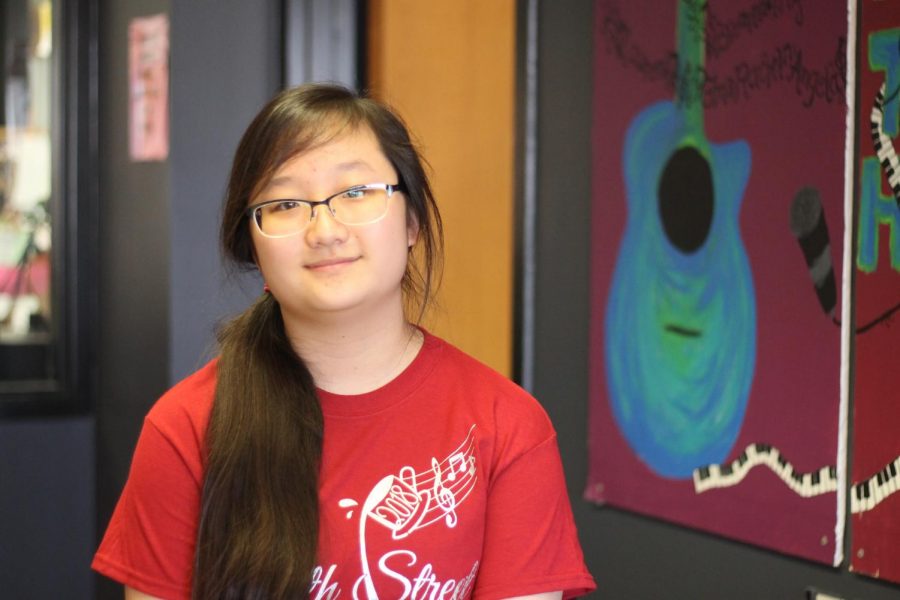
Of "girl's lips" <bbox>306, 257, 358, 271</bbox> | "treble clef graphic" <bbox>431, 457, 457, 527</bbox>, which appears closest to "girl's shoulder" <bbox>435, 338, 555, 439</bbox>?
"treble clef graphic" <bbox>431, 457, 457, 527</bbox>

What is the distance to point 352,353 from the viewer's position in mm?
1528

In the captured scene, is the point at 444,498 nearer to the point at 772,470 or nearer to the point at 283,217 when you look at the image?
the point at 283,217

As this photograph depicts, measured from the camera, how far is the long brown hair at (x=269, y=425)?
142 cm

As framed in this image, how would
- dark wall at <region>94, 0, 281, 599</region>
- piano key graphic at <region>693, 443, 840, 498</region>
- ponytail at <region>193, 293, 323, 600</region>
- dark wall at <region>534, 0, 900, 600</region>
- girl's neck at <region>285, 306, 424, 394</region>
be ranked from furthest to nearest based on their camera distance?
1. dark wall at <region>94, 0, 281, 599</region>
2. dark wall at <region>534, 0, 900, 600</region>
3. piano key graphic at <region>693, 443, 840, 498</region>
4. girl's neck at <region>285, 306, 424, 394</region>
5. ponytail at <region>193, 293, 323, 600</region>

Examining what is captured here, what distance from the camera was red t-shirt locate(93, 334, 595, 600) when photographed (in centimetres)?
143

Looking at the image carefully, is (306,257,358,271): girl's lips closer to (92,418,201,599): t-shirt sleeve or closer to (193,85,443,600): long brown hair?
(193,85,443,600): long brown hair

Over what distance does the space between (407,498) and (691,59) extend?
1.23m

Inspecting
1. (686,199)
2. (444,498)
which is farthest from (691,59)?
(444,498)

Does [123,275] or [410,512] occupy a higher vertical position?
[123,275]

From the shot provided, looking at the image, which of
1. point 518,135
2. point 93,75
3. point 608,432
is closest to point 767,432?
point 608,432

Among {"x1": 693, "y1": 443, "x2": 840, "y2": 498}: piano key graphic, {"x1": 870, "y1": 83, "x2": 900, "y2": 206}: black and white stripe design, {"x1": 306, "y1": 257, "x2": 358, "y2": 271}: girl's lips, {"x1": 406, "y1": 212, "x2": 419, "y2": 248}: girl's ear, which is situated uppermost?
{"x1": 870, "y1": 83, "x2": 900, "y2": 206}: black and white stripe design

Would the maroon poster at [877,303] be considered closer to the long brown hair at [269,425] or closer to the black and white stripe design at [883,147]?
the black and white stripe design at [883,147]

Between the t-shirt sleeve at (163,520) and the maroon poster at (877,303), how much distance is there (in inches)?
44.0

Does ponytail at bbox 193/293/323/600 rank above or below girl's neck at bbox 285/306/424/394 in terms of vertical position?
below
